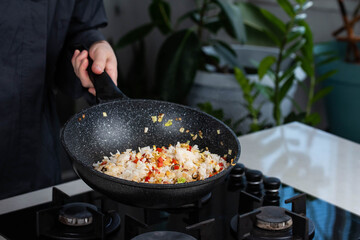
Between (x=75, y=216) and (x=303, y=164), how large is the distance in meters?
0.61

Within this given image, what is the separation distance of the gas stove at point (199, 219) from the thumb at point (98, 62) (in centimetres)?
26

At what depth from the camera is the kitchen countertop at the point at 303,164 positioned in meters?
1.00

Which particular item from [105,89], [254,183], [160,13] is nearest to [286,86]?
[160,13]

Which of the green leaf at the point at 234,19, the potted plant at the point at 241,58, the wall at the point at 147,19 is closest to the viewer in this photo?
the potted plant at the point at 241,58

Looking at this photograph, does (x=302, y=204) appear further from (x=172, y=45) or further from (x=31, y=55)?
(x=172, y=45)

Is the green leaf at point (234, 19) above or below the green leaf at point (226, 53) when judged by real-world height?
above

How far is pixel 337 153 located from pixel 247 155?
24 centimetres

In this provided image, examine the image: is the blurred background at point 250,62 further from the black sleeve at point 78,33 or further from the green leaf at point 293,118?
the black sleeve at point 78,33

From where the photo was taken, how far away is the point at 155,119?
1.01 meters

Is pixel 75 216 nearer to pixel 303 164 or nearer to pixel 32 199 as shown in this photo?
pixel 32 199

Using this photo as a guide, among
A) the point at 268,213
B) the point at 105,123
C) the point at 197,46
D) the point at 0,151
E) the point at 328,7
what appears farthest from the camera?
the point at 328,7

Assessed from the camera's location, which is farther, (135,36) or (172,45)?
(135,36)

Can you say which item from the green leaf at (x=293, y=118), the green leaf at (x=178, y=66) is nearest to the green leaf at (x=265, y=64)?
the green leaf at (x=293, y=118)

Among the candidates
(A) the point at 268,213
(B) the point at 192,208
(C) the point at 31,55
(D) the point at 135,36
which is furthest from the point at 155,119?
(D) the point at 135,36
